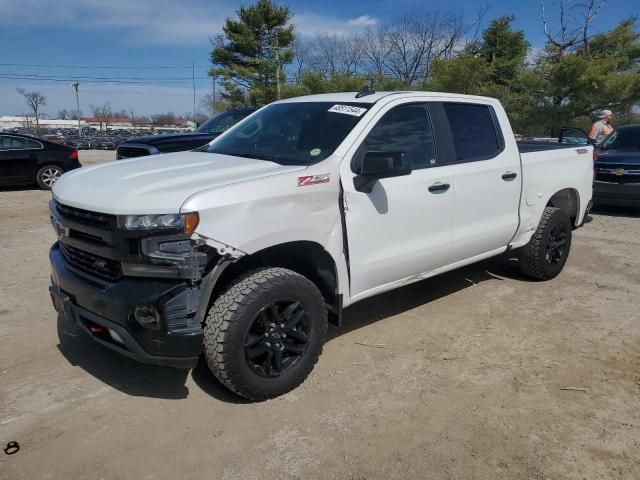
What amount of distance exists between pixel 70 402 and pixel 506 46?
3040 cm

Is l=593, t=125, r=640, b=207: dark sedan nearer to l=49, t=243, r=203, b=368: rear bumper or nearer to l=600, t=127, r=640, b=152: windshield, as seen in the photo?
l=600, t=127, r=640, b=152: windshield

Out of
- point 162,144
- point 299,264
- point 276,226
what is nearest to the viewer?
point 276,226

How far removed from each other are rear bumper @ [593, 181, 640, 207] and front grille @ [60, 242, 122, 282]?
8894mm

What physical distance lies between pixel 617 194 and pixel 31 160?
491 inches

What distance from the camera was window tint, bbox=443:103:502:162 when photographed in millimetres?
4203

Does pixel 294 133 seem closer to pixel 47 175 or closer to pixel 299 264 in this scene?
pixel 299 264

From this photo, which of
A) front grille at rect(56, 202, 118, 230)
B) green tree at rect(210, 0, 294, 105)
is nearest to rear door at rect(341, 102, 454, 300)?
front grille at rect(56, 202, 118, 230)

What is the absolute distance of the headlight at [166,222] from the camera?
2596mm

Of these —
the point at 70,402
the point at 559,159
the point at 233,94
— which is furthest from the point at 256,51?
the point at 70,402

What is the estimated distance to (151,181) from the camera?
2.91 m

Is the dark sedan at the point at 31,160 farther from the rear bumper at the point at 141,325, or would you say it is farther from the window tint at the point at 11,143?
the rear bumper at the point at 141,325

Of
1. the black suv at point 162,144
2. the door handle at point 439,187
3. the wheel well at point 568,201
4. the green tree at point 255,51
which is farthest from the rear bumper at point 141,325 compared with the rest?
the green tree at point 255,51

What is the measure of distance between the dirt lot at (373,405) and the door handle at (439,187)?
1.17m

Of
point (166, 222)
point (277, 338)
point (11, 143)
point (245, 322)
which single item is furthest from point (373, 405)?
point (11, 143)
